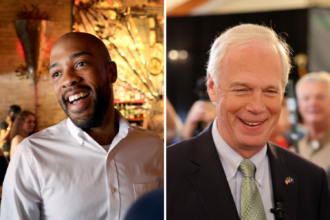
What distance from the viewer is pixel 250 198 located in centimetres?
206

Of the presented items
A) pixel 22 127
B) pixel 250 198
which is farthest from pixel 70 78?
pixel 250 198

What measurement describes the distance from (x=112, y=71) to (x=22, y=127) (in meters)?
0.80

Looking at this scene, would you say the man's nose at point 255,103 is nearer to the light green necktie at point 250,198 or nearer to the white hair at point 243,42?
the white hair at point 243,42

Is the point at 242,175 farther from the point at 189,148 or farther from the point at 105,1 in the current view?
the point at 105,1

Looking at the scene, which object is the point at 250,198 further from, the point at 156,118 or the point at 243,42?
the point at 243,42

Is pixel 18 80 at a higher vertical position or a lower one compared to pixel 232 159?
higher

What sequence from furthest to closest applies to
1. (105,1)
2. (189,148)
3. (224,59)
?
1. (105,1)
2. (189,148)
3. (224,59)

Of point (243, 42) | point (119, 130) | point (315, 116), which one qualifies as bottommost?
point (119, 130)

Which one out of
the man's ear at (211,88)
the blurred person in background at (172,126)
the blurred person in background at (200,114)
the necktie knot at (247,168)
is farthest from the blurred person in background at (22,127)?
the necktie knot at (247,168)

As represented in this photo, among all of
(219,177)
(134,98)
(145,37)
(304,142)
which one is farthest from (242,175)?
(145,37)

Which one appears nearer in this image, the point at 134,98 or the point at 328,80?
the point at 328,80

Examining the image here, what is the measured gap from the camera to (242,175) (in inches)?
82.4

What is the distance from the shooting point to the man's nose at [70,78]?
2.19 meters

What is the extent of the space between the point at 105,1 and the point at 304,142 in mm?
1850
